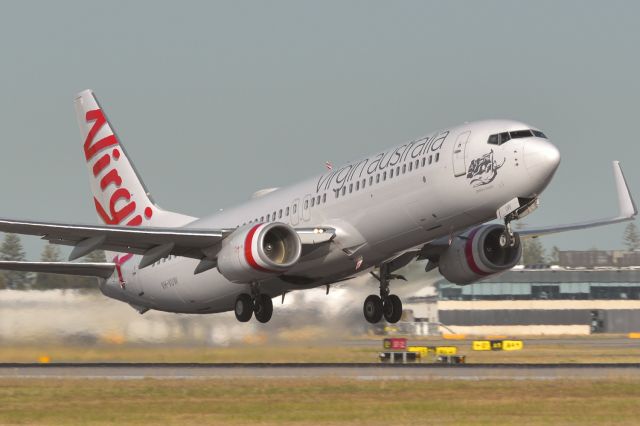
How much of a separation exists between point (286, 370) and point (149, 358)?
28.8 feet

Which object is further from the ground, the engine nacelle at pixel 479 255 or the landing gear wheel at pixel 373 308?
the engine nacelle at pixel 479 255

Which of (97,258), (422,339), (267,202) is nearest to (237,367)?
(267,202)

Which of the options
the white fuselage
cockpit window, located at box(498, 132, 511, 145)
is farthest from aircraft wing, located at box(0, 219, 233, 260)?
cockpit window, located at box(498, 132, 511, 145)

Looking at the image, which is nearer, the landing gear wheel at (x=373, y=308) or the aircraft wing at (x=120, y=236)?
the aircraft wing at (x=120, y=236)

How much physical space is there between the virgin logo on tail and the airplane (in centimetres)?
Answer: 229

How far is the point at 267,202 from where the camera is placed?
4409cm

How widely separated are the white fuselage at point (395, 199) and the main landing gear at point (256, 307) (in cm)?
71

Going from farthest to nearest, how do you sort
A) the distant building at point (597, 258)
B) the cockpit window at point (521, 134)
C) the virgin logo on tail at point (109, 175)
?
the distant building at point (597, 258) < the virgin logo on tail at point (109, 175) < the cockpit window at point (521, 134)

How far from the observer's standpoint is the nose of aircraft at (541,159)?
35.3 metres

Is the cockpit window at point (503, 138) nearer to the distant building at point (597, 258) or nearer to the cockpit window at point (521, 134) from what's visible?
the cockpit window at point (521, 134)

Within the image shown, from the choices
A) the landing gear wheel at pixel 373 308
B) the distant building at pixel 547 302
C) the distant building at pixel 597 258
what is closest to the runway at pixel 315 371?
the landing gear wheel at pixel 373 308

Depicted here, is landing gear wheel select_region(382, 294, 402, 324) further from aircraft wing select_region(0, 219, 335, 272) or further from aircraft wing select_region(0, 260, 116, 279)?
aircraft wing select_region(0, 260, 116, 279)

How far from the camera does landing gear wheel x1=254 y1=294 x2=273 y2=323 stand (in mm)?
42781

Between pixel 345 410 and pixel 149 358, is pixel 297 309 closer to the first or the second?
pixel 149 358
